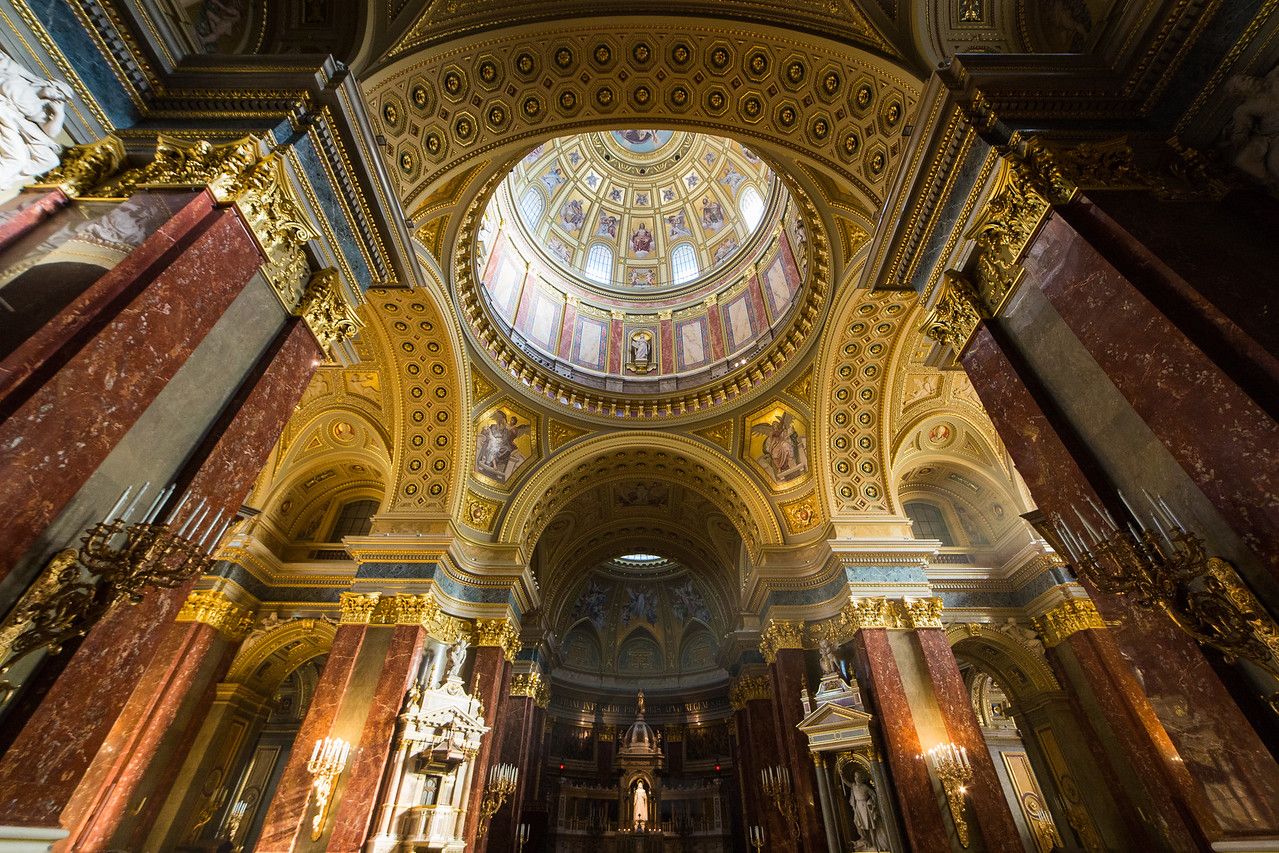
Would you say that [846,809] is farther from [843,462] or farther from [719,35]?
[719,35]

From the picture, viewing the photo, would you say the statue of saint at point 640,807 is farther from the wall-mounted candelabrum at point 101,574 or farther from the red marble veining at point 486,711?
the wall-mounted candelabrum at point 101,574

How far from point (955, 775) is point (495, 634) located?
375 inches

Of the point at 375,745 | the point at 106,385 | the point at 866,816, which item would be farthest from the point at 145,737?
the point at 866,816

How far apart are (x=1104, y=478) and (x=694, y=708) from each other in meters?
23.3

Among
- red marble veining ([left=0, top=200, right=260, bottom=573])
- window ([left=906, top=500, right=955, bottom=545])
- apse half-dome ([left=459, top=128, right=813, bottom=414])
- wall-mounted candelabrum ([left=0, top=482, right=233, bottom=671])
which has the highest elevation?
apse half-dome ([left=459, top=128, right=813, bottom=414])

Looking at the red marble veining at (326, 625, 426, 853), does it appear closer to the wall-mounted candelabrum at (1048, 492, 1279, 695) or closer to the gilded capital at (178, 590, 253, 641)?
the gilded capital at (178, 590, 253, 641)

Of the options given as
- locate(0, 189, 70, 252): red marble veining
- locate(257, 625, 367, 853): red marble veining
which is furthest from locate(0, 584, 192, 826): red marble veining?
locate(257, 625, 367, 853): red marble veining

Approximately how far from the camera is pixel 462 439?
13.2 m

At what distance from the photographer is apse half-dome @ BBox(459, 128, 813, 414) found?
15.3 metres

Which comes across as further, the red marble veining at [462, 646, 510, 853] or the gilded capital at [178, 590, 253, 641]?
the gilded capital at [178, 590, 253, 641]

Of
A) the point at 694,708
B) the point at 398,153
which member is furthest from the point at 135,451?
the point at 694,708

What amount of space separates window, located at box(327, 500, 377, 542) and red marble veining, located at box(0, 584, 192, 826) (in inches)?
453

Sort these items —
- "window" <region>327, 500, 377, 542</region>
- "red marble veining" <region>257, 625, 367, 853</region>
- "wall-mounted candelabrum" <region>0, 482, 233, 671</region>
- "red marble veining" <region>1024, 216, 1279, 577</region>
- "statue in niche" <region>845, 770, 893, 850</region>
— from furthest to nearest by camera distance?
"window" <region>327, 500, 377, 542</region>, "statue in niche" <region>845, 770, 893, 850</region>, "red marble veining" <region>257, 625, 367, 853</region>, "red marble veining" <region>1024, 216, 1279, 577</region>, "wall-mounted candelabrum" <region>0, 482, 233, 671</region>

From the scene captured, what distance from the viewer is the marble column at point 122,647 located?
3.36m
